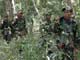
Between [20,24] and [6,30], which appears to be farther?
[6,30]

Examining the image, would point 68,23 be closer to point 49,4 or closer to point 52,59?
point 52,59

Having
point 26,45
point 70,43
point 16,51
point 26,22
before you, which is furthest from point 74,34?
point 26,22

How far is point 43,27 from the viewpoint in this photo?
25.9ft

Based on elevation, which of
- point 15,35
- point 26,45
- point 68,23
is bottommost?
point 15,35

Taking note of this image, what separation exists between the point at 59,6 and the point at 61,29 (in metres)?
3.84

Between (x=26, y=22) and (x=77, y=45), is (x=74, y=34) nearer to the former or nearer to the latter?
(x=77, y=45)

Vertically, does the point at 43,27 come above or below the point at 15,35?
above

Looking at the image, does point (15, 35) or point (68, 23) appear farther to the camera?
point (15, 35)

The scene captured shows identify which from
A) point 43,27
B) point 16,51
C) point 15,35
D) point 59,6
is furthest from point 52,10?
point 16,51

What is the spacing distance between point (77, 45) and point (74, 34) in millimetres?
271

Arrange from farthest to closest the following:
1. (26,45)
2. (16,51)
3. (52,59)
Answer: (16,51) → (26,45) → (52,59)

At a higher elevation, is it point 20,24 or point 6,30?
point 20,24

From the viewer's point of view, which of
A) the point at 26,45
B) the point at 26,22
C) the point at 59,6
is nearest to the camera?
the point at 26,45

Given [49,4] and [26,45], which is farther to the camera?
[49,4]
